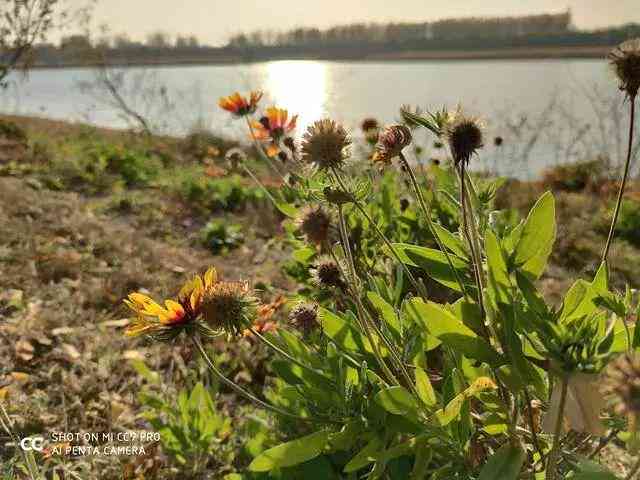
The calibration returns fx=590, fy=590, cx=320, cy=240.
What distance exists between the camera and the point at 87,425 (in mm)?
1749

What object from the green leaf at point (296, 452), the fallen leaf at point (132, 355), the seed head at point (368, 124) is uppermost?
the seed head at point (368, 124)

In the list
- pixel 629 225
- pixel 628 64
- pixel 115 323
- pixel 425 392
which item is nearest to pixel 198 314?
pixel 425 392

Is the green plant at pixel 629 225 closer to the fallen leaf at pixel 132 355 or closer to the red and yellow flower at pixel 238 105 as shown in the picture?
the red and yellow flower at pixel 238 105

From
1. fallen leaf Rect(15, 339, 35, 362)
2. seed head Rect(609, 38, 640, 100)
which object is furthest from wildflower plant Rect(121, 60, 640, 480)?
fallen leaf Rect(15, 339, 35, 362)

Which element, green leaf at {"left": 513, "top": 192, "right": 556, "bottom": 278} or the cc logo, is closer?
green leaf at {"left": 513, "top": 192, "right": 556, "bottom": 278}

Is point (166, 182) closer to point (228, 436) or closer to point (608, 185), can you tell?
point (228, 436)

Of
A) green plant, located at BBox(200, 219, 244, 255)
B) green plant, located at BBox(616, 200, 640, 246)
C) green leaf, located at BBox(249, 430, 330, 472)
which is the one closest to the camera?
green leaf, located at BBox(249, 430, 330, 472)

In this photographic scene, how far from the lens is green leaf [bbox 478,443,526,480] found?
776 millimetres

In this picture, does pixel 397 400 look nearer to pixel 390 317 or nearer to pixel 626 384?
pixel 390 317

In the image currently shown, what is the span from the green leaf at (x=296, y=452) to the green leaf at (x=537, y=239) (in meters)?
0.42

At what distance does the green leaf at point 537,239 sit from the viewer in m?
0.82

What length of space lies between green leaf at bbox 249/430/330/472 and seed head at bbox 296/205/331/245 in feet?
1.07

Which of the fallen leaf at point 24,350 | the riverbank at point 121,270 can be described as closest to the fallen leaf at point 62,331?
the riverbank at point 121,270

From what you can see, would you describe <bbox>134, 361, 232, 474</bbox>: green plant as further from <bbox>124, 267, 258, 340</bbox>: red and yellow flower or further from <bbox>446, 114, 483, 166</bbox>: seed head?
<bbox>446, 114, 483, 166</bbox>: seed head
